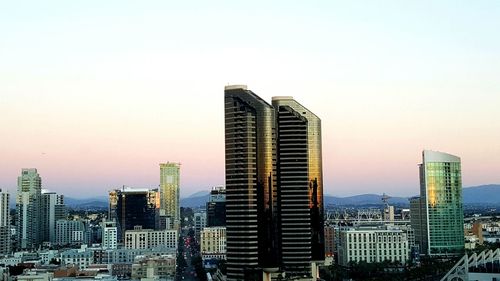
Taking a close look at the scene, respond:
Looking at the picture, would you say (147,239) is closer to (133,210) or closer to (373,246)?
(133,210)

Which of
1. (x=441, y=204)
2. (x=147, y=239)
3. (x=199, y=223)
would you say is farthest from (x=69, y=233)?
(x=441, y=204)

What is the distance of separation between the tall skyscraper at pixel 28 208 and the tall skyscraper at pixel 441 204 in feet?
143

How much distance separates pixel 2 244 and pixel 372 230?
3477 centimetres

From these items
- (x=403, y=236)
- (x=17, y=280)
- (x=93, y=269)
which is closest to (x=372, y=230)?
(x=403, y=236)

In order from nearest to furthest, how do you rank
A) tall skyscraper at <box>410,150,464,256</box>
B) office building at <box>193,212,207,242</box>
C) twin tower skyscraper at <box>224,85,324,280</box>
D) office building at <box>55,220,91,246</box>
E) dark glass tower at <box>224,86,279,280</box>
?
dark glass tower at <box>224,86,279,280</box> < twin tower skyscraper at <box>224,85,324,280</box> < tall skyscraper at <box>410,150,464,256</box> < office building at <box>55,220,91,246</box> < office building at <box>193,212,207,242</box>

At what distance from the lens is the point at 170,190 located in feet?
383

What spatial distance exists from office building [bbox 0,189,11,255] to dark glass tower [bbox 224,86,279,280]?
3735 cm

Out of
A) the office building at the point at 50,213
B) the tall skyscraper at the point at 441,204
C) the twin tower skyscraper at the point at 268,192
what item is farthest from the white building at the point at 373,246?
the office building at the point at 50,213

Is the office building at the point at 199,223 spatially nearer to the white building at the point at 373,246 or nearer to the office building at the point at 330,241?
the office building at the point at 330,241

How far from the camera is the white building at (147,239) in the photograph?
249 feet

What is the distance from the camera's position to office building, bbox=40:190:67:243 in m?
90.6

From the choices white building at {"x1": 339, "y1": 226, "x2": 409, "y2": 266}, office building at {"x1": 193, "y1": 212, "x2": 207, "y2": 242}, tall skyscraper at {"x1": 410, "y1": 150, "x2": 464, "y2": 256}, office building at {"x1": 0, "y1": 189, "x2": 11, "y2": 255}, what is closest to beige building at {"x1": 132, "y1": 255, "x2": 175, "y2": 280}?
white building at {"x1": 339, "y1": 226, "x2": 409, "y2": 266}

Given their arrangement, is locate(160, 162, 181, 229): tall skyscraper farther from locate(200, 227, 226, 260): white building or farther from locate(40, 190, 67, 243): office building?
locate(200, 227, 226, 260): white building

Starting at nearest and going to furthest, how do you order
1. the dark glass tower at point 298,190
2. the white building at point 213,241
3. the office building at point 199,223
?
the dark glass tower at point 298,190, the white building at point 213,241, the office building at point 199,223
